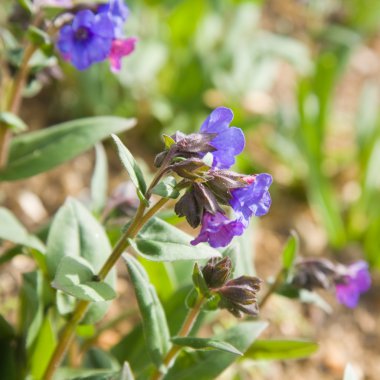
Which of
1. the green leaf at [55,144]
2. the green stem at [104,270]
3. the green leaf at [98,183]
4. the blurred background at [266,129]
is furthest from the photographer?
the blurred background at [266,129]

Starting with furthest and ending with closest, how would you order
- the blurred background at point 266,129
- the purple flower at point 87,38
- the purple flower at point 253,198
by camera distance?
the blurred background at point 266,129 → the purple flower at point 87,38 → the purple flower at point 253,198

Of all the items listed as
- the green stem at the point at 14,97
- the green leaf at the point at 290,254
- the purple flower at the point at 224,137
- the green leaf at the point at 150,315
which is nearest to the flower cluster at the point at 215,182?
the purple flower at the point at 224,137

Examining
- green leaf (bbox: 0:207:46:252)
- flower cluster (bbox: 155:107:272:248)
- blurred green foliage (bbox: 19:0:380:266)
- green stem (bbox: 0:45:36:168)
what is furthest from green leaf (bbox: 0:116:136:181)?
blurred green foliage (bbox: 19:0:380:266)

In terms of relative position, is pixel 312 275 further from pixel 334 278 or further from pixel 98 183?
pixel 98 183

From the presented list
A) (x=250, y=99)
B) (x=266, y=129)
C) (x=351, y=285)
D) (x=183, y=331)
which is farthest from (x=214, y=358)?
(x=250, y=99)

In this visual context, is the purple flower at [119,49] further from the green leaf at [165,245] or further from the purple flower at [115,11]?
the green leaf at [165,245]

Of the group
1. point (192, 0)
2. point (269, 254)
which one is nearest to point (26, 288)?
point (269, 254)
